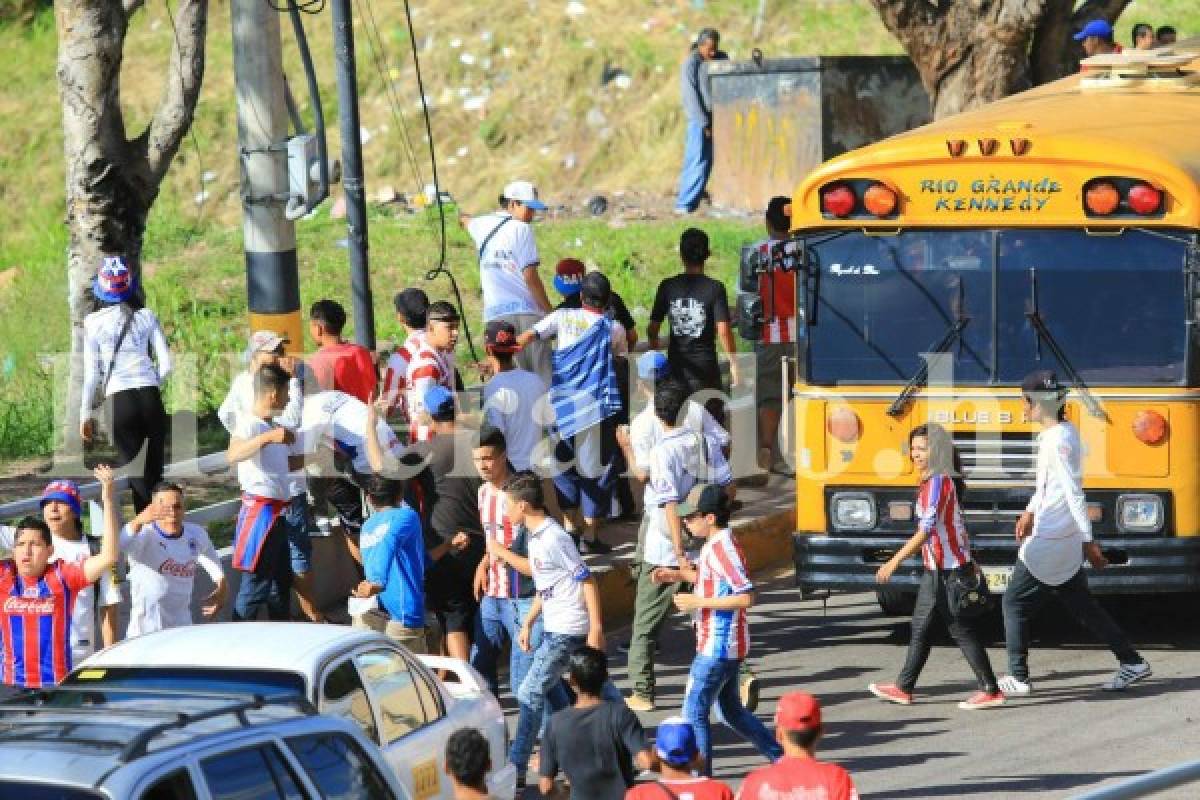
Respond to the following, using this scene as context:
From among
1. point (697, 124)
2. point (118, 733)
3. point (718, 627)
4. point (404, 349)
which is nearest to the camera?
point (118, 733)

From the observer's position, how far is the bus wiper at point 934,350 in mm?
12625

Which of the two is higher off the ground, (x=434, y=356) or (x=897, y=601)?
(x=434, y=356)

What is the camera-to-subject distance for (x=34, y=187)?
33.5 m

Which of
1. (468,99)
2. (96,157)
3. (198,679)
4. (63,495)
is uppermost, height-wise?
(468,99)

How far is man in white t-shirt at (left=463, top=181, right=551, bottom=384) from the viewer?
48.6ft

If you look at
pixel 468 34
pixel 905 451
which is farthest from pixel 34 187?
pixel 905 451

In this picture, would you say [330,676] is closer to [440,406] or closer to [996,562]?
[440,406]

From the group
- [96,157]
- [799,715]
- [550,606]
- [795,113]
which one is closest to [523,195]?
[96,157]

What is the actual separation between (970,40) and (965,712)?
980 centimetres

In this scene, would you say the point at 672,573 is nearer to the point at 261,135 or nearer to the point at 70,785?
the point at 261,135

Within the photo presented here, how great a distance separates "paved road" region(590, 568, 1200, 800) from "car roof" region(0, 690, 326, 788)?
3873 millimetres

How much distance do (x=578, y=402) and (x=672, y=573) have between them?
10.6ft

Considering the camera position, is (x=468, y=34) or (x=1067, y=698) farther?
(x=468, y=34)

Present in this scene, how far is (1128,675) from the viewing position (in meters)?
12.2
